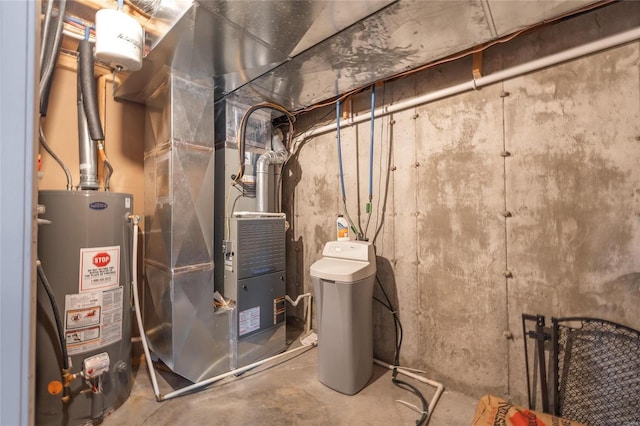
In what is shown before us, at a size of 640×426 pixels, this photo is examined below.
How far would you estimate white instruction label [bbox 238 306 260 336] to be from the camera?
215 cm

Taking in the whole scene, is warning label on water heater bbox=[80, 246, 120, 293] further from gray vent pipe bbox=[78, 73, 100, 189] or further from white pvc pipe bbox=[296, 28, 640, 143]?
white pvc pipe bbox=[296, 28, 640, 143]

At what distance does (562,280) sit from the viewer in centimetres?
152

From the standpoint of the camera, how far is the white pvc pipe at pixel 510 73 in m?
1.38

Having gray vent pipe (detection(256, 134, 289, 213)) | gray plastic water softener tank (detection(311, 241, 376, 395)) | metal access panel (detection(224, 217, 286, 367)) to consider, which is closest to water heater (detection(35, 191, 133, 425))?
metal access panel (detection(224, 217, 286, 367))

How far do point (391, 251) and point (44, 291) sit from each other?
218 centimetres

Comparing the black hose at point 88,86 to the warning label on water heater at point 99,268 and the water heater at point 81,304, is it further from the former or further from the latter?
the warning label on water heater at point 99,268

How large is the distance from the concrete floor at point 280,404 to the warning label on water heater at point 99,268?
0.81 metres

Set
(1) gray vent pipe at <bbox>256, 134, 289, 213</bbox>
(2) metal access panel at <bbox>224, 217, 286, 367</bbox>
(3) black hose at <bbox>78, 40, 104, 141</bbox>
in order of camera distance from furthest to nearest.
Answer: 1. (1) gray vent pipe at <bbox>256, 134, 289, 213</bbox>
2. (2) metal access panel at <bbox>224, 217, 286, 367</bbox>
3. (3) black hose at <bbox>78, 40, 104, 141</bbox>

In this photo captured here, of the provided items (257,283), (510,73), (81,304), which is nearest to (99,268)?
(81,304)

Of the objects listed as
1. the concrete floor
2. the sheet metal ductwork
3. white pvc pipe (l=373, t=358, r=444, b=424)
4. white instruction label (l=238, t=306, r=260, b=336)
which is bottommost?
the concrete floor

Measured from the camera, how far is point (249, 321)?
7.21ft

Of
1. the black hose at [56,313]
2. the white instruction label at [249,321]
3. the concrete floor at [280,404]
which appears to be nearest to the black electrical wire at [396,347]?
the concrete floor at [280,404]

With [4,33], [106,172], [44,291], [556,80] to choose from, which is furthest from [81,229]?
[556,80]

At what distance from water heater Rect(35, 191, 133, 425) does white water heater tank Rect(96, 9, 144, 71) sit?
78 centimetres
